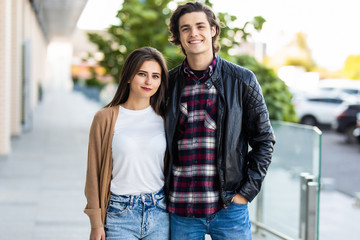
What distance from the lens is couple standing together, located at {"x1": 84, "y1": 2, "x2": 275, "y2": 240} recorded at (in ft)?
8.40

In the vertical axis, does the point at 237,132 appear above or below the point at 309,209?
above

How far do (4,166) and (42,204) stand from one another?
117 inches

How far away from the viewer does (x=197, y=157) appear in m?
2.55

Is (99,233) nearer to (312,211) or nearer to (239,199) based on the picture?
(239,199)

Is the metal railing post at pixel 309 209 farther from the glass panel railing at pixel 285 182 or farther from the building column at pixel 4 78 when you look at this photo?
the building column at pixel 4 78

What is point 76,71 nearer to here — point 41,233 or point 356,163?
point 356,163

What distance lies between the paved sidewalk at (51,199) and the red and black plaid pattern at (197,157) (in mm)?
2987

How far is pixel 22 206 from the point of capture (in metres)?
6.44

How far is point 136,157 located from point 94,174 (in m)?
0.25

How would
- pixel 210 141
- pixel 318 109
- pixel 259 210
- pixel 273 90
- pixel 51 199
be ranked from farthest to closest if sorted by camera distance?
pixel 318 109 → pixel 273 90 → pixel 51 199 → pixel 259 210 → pixel 210 141

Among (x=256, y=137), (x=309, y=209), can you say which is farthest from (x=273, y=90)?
(x=256, y=137)

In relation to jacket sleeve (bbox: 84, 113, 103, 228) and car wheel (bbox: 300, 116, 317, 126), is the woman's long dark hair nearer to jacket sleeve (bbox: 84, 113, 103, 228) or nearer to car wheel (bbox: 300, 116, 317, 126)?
jacket sleeve (bbox: 84, 113, 103, 228)

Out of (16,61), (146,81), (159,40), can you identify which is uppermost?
(159,40)

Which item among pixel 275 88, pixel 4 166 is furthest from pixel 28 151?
pixel 275 88
